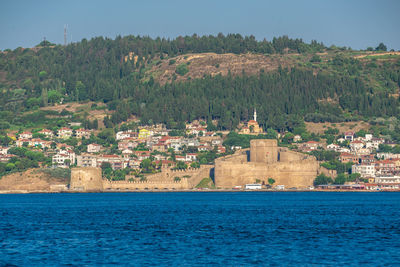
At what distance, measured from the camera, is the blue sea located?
39.6 metres

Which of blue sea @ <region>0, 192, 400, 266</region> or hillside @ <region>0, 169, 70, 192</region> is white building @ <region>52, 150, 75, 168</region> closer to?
hillside @ <region>0, 169, 70, 192</region>

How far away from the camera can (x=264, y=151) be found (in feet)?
416

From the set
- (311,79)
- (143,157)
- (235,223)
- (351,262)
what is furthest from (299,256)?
(311,79)

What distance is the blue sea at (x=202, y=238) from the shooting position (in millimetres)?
39562

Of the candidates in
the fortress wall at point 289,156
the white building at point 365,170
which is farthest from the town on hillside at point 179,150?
the fortress wall at point 289,156

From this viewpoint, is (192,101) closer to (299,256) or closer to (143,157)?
(143,157)

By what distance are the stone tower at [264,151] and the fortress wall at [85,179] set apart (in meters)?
24.0

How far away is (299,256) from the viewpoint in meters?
40.2

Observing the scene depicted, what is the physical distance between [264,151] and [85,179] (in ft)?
90.7

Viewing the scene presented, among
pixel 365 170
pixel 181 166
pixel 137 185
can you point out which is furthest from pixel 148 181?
pixel 365 170

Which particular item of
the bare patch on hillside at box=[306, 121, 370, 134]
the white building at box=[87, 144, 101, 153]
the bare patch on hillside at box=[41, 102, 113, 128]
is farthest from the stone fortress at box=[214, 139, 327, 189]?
the bare patch on hillside at box=[41, 102, 113, 128]

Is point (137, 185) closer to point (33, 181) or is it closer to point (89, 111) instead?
point (33, 181)

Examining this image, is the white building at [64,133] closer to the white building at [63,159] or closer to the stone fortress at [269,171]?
the white building at [63,159]

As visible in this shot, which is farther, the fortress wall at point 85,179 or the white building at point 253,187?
the fortress wall at point 85,179
